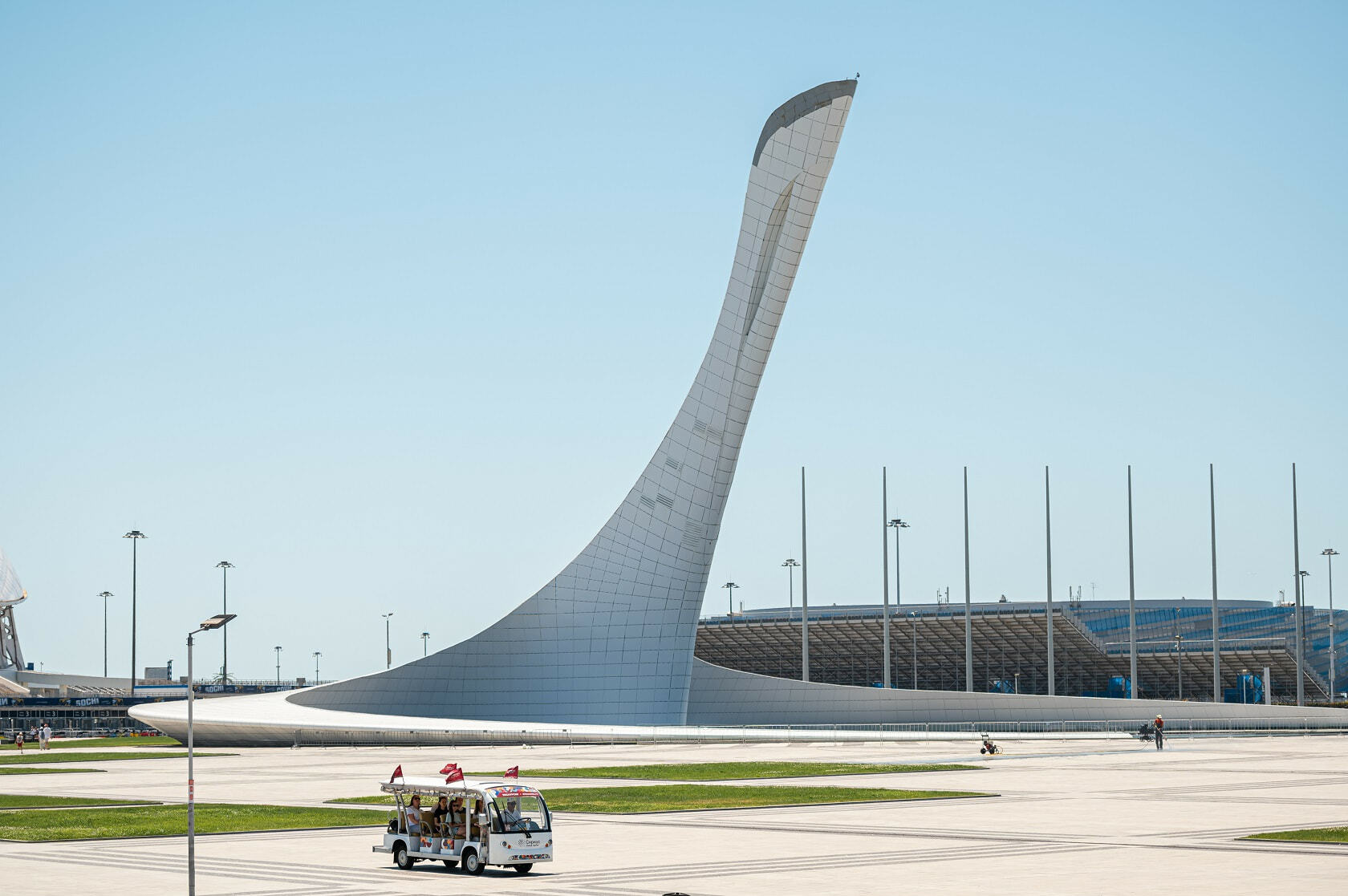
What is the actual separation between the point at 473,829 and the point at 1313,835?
350 inches

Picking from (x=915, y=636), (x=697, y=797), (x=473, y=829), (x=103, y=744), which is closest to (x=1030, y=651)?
(x=915, y=636)

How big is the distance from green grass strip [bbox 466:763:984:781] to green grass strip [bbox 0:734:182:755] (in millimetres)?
23852

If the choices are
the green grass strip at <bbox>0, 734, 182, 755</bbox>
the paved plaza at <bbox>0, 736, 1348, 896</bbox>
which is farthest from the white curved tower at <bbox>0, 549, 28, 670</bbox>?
the paved plaza at <bbox>0, 736, 1348, 896</bbox>

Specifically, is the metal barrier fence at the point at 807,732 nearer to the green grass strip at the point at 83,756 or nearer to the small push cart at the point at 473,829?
the green grass strip at the point at 83,756

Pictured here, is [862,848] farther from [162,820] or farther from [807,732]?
[807,732]

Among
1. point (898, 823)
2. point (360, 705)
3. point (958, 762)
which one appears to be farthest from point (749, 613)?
point (898, 823)

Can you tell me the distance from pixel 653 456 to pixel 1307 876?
3481cm

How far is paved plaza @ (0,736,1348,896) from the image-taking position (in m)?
14.4

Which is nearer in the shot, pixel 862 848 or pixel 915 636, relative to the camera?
pixel 862 848

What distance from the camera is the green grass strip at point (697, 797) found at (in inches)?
913

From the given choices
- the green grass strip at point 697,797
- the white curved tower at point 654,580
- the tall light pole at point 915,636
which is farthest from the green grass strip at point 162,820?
the tall light pole at point 915,636

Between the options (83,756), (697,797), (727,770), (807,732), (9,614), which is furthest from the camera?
(9,614)

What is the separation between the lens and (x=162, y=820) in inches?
853

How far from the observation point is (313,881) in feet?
48.9
